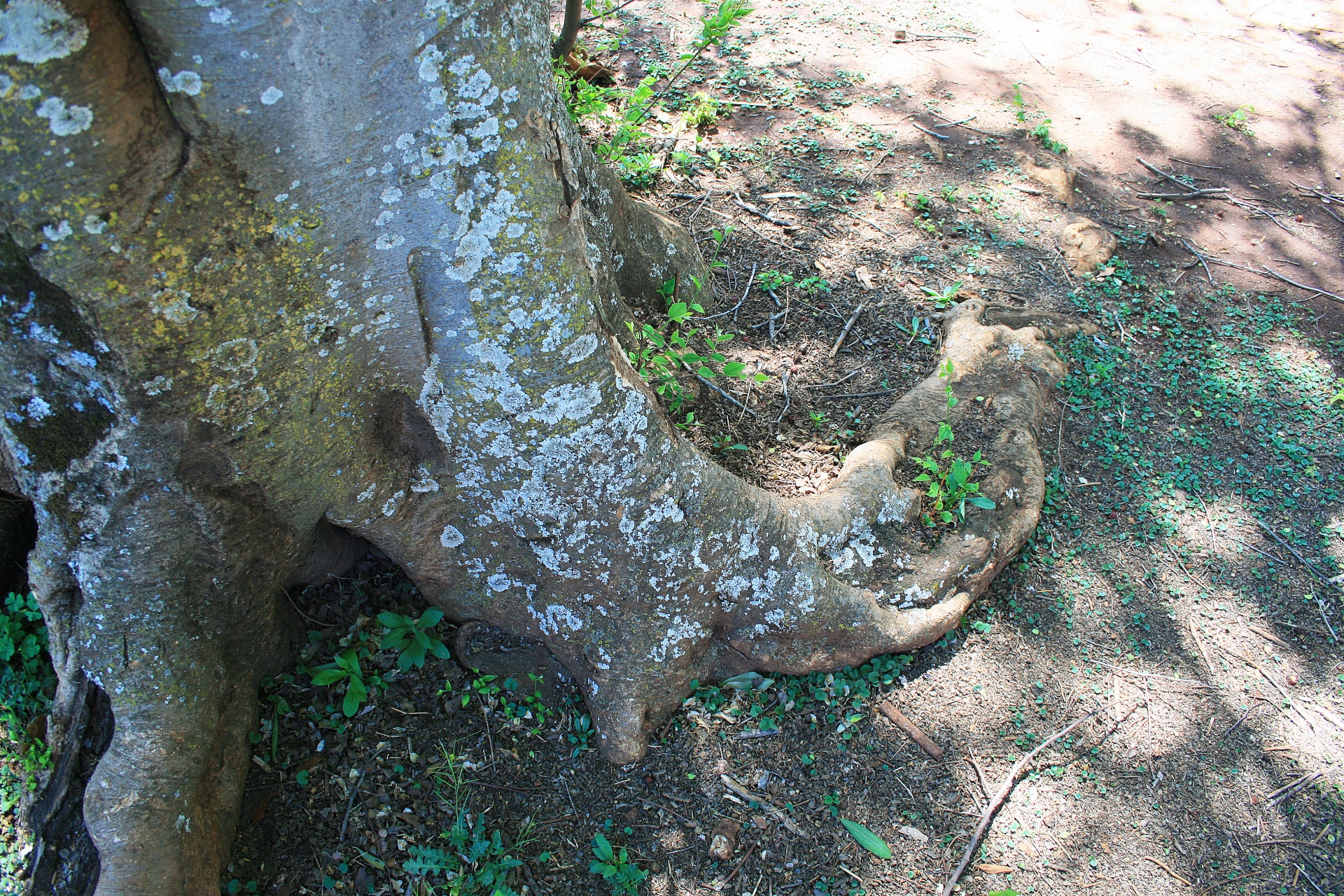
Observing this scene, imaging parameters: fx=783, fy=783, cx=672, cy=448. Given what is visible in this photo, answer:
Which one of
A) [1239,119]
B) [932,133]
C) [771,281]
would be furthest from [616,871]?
[1239,119]

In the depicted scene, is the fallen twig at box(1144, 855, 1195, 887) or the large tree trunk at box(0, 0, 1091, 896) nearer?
the large tree trunk at box(0, 0, 1091, 896)

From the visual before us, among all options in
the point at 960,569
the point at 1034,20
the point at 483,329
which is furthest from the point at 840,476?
the point at 1034,20

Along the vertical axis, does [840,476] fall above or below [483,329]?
below

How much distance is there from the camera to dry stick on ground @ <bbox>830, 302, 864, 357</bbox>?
12.8 ft

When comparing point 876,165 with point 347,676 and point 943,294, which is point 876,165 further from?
point 347,676

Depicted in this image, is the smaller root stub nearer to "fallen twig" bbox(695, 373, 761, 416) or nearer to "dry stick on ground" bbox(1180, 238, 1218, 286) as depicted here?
"fallen twig" bbox(695, 373, 761, 416)

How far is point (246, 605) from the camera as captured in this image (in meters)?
2.36

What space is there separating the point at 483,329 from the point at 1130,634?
2668mm

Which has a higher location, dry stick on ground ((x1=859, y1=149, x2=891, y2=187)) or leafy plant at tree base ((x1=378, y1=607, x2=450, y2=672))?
dry stick on ground ((x1=859, y1=149, x2=891, y2=187))

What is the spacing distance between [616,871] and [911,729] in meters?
1.10

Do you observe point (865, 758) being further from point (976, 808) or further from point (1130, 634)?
point (1130, 634)

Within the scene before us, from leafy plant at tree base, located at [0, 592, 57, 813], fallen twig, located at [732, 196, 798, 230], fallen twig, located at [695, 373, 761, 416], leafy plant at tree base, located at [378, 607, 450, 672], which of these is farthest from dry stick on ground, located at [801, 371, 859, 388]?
leafy plant at tree base, located at [0, 592, 57, 813]

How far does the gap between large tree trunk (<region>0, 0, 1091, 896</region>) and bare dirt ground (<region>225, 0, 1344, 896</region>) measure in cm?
25

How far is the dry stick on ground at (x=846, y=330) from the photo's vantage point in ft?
12.8
